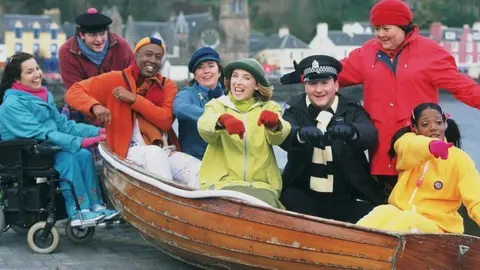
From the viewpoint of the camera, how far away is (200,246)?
14.8 ft

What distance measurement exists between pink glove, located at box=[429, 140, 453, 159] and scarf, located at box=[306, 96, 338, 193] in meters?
0.69

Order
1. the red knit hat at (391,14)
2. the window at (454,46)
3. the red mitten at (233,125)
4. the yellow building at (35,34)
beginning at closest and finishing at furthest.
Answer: the red mitten at (233,125), the red knit hat at (391,14), the yellow building at (35,34), the window at (454,46)

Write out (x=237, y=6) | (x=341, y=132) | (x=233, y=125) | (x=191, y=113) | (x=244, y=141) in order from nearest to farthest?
1. (x=233, y=125)
2. (x=341, y=132)
3. (x=244, y=141)
4. (x=191, y=113)
5. (x=237, y=6)

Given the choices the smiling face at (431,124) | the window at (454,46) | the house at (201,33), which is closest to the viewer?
the smiling face at (431,124)

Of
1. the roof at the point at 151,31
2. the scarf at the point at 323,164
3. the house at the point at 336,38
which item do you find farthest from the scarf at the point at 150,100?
the house at the point at 336,38

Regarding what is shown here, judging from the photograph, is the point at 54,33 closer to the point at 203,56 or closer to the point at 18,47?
the point at 18,47

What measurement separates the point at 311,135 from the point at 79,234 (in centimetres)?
208

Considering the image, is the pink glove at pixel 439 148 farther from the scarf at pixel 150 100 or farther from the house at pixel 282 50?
the house at pixel 282 50

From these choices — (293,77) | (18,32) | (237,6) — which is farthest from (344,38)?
(293,77)

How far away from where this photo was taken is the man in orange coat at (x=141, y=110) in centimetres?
540

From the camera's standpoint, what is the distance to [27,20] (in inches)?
1746

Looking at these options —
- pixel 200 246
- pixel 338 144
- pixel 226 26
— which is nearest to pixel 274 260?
pixel 200 246

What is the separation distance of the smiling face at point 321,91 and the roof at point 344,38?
135ft

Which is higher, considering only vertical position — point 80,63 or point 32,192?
point 80,63
